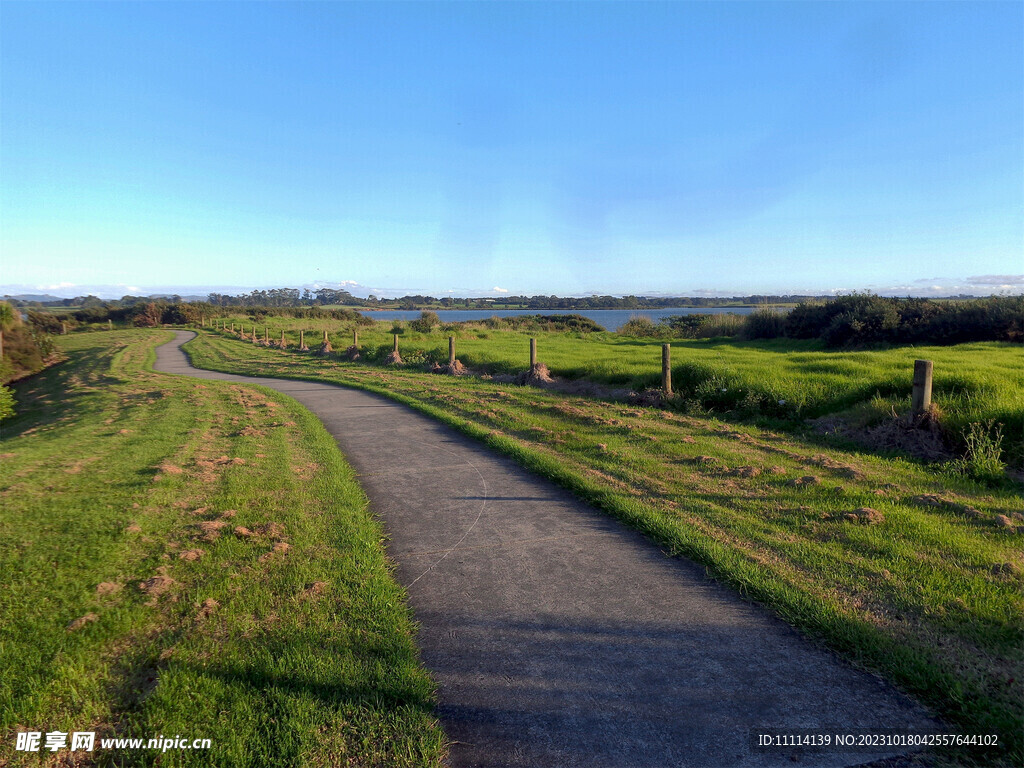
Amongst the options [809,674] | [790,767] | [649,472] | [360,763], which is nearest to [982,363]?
[649,472]

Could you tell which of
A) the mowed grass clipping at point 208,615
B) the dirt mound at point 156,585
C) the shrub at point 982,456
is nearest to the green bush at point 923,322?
the shrub at point 982,456

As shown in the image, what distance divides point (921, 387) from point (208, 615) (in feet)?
32.4

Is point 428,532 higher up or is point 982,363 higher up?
point 982,363

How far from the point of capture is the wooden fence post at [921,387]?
7.97 metres

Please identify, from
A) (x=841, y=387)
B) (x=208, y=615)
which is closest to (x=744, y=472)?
(x=841, y=387)

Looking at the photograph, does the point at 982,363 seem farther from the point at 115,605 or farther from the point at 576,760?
the point at 115,605

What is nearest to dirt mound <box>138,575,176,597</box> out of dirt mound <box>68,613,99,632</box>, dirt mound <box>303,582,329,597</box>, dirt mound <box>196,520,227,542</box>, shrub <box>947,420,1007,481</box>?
dirt mound <box>68,613,99,632</box>

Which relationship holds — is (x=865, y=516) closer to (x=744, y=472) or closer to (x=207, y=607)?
(x=744, y=472)

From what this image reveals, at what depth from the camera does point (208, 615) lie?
3.67 m

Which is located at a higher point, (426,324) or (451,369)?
(426,324)

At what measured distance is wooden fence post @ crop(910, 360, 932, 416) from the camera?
26.1 feet

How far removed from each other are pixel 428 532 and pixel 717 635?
291cm

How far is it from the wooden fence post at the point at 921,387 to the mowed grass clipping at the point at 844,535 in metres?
1.30

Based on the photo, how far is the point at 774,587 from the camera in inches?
156
